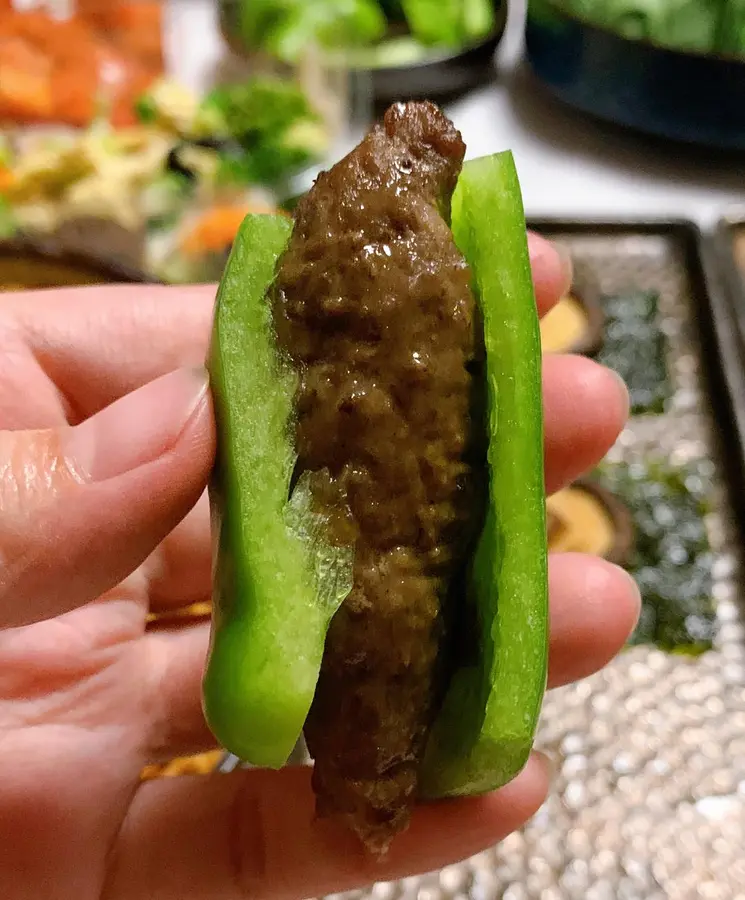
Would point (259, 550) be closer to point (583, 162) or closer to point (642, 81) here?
point (642, 81)

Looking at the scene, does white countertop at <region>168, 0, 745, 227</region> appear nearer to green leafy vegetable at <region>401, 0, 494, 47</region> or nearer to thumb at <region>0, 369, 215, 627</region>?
green leafy vegetable at <region>401, 0, 494, 47</region>

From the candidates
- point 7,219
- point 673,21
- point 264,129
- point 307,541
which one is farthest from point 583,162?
point 307,541

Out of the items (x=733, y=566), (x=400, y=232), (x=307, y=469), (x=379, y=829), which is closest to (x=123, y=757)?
(x=379, y=829)

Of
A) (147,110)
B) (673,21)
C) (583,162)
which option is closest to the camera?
(673,21)

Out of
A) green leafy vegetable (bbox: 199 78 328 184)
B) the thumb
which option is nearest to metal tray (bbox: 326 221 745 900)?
the thumb

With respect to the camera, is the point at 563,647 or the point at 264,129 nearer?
the point at 563,647
